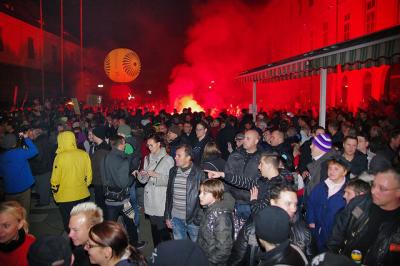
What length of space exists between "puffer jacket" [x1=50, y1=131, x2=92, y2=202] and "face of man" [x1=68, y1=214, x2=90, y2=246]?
7.59 ft

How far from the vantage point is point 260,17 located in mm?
31969

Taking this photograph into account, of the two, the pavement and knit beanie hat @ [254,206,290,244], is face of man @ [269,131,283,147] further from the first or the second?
knit beanie hat @ [254,206,290,244]

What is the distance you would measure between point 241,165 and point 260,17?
2943cm

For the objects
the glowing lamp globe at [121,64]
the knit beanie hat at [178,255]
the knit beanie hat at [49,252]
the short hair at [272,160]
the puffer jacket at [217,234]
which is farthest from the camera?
the glowing lamp globe at [121,64]

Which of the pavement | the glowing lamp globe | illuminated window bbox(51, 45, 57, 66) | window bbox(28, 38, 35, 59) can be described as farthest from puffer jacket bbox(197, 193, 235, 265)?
illuminated window bbox(51, 45, 57, 66)

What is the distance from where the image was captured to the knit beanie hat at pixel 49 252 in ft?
8.29

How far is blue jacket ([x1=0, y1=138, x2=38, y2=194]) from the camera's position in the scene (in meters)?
5.93

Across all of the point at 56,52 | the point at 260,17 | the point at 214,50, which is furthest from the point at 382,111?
the point at 56,52

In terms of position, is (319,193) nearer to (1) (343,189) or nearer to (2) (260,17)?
(1) (343,189)

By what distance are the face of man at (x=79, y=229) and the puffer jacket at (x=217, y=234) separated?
49.3 inches

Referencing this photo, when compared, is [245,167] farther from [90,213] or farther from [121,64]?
[121,64]

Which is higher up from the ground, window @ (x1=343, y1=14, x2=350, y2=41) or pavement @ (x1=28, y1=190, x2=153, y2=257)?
window @ (x1=343, y1=14, x2=350, y2=41)

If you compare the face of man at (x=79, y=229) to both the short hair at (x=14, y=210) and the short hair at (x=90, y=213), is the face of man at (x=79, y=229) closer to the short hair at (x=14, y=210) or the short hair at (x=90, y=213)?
the short hair at (x=90, y=213)

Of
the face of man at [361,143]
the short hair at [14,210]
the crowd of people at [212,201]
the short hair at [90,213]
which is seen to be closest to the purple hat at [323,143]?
the crowd of people at [212,201]
